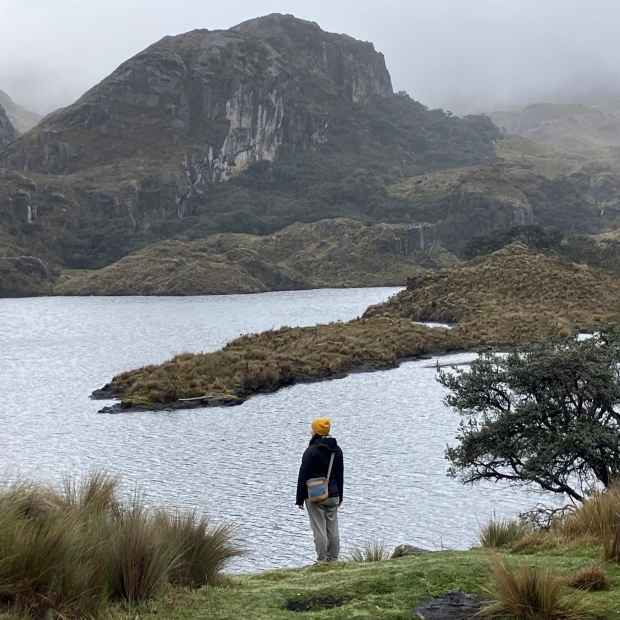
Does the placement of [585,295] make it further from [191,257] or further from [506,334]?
[191,257]

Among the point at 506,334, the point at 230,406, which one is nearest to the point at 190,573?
the point at 230,406

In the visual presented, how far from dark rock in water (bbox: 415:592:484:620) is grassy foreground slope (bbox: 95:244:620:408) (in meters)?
15.0

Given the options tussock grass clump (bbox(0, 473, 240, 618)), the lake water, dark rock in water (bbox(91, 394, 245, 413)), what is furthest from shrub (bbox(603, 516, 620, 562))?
dark rock in water (bbox(91, 394, 245, 413))

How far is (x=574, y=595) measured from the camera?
6.71 m

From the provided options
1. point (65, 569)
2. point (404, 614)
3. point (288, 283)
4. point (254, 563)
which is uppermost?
point (288, 283)

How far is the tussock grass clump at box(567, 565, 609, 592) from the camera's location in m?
7.23

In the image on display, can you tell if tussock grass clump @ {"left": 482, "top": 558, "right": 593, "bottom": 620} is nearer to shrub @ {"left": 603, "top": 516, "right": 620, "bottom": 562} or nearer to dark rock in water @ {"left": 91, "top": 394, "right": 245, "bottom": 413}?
shrub @ {"left": 603, "top": 516, "right": 620, "bottom": 562}

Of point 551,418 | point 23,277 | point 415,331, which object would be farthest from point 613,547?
point 23,277

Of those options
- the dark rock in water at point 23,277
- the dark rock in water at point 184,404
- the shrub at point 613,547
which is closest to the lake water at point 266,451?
the dark rock in water at point 184,404

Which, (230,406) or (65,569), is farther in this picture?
(230,406)

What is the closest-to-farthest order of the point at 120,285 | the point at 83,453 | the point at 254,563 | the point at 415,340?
the point at 254,563
the point at 83,453
the point at 415,340
the point at 120,285

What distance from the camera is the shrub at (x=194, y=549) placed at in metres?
7.84

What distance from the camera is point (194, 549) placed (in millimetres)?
8125

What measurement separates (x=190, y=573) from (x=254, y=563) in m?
10.0
